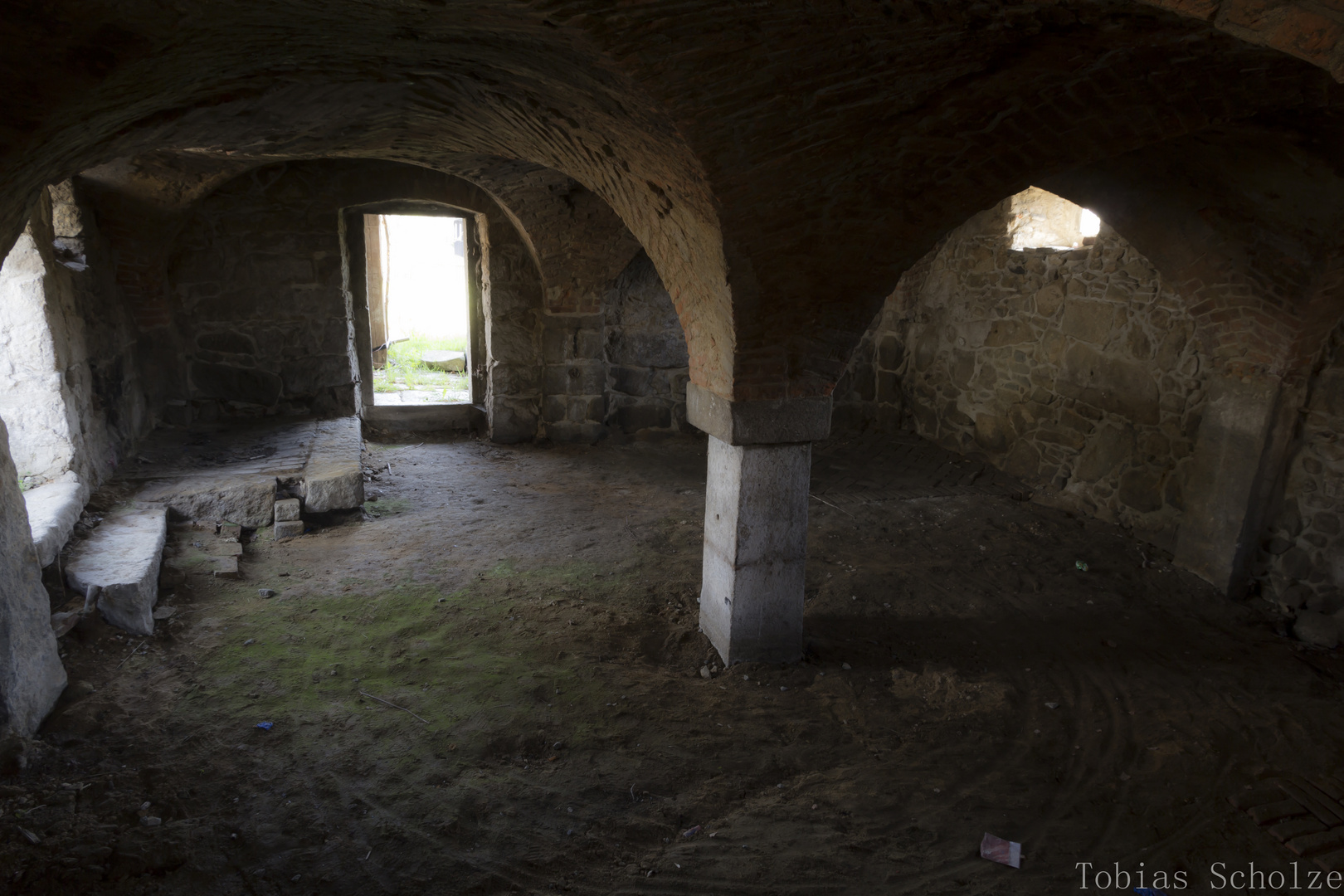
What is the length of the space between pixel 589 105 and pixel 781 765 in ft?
9.13

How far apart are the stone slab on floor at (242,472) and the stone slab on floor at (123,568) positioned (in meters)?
0.58

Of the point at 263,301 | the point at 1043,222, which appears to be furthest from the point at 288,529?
the point at 1043,222

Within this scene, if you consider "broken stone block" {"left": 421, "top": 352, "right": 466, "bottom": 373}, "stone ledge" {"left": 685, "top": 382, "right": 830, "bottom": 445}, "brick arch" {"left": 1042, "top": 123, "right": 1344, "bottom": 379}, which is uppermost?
"brick arch" {"left": 1042, "top": 123, "right": 1344, "bottom": 379}

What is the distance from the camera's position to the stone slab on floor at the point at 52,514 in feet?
13.0

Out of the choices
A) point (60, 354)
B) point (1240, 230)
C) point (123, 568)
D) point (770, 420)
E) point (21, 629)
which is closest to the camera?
point (21, 629)

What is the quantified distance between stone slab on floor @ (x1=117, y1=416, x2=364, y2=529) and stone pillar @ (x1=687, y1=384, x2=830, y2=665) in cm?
320

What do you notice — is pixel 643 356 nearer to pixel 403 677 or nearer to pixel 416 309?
pixel 403 677

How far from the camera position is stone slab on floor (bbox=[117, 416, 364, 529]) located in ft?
18.2

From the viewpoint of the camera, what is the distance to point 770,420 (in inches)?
151

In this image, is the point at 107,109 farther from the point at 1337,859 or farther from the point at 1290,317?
the point at 1290,317

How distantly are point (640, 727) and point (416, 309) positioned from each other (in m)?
13.4

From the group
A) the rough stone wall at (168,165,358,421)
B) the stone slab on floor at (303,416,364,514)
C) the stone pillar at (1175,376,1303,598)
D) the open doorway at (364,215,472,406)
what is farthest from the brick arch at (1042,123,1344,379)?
the open doorway at (364,215,472,406)

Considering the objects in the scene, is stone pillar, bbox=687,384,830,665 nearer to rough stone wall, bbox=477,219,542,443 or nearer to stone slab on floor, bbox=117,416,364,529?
stone slab on floor, bbox=117,416,364,529

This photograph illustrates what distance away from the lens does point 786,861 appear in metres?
2.86
